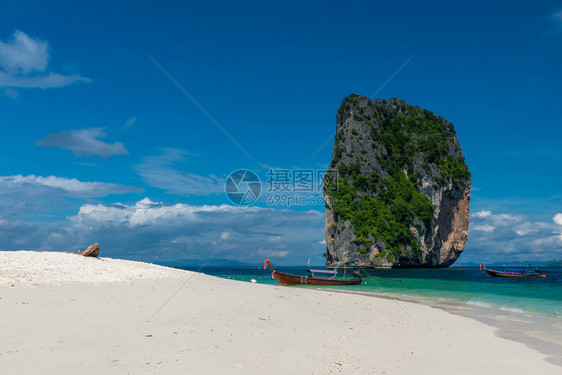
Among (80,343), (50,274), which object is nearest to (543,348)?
(80,343)

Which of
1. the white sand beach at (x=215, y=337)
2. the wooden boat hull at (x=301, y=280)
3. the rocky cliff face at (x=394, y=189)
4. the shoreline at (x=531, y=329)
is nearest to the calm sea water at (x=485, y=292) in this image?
the wooden boat hull at (x=301, y=280)

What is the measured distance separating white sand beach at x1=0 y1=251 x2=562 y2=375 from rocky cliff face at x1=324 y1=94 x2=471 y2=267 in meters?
82.6

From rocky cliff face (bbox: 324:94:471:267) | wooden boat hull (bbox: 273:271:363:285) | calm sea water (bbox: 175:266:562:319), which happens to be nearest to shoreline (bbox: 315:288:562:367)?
calm sea water (bbox: 175:266:562:319)

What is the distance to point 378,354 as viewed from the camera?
8.86m

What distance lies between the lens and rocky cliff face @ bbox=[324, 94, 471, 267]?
9694 centimetres

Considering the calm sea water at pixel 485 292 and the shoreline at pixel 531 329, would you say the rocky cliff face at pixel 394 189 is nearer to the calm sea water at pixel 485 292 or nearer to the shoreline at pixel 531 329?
the calm sea water at pixel 485 292

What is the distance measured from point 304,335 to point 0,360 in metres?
6.97

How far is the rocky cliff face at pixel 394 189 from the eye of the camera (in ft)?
318

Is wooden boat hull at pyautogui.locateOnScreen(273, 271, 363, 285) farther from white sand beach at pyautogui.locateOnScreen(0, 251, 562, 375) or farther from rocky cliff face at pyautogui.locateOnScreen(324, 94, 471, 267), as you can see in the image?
rocky cliff face at pyautogui.locateOnScreen(324, 94, 471, 267)

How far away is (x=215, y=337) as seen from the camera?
926cm

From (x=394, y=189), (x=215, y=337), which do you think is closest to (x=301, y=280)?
(x=215, y=337)

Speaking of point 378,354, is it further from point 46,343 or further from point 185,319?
point 46,343

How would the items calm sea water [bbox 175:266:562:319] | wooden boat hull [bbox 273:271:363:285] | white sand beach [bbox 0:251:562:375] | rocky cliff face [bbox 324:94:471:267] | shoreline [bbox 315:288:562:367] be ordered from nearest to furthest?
white sand beach [bbox 0:251:562:375] → shoreline [bbox 315:288:562:367] → calm sea water [bbox 175:266:562:319] → wooden boat hull [bbox 273:271:363:285] → rocky cliff face [bbox 324:94:471:267]

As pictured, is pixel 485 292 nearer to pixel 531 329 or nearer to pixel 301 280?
pixel 301 280
